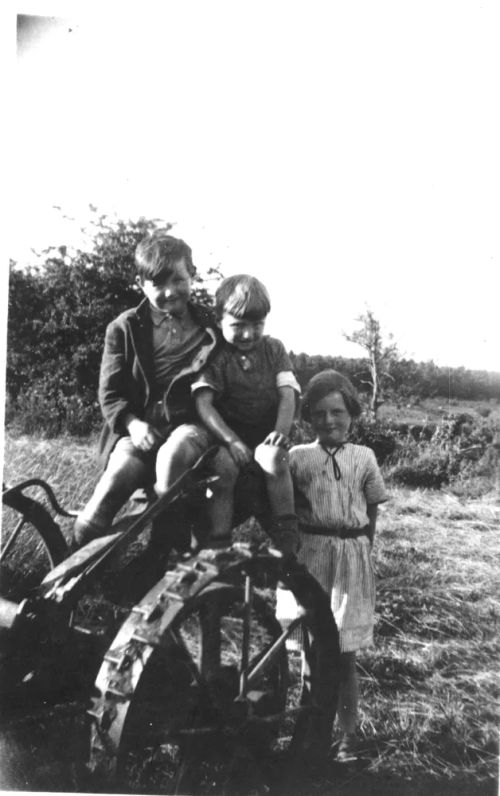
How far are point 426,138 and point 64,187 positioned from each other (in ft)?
4.93

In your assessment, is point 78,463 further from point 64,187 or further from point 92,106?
point 92,106

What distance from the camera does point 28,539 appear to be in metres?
3.41

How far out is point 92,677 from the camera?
2.28 meters

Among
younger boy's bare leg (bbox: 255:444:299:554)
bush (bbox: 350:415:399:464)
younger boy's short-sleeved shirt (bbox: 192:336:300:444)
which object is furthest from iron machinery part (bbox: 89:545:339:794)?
bush (bbox: 350:415:399:464)

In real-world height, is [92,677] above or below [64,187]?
below

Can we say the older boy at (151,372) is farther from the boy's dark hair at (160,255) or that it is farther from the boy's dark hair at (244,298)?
the boy's dark hair at (244,298)

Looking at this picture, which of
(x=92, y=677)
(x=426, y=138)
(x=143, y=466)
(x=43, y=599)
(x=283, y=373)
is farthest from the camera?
(x=426, y=138)

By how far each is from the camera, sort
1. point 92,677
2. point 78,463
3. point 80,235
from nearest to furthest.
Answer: point 92,677
point 80,235
point 78,463

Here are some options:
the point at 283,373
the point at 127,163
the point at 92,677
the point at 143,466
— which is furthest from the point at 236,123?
the point at 92,677

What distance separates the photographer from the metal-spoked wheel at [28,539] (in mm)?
2594

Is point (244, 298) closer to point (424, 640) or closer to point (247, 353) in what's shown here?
point (247, 353)

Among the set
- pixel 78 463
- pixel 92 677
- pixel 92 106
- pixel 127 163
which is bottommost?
pixel 92 677

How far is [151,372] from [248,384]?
36cm

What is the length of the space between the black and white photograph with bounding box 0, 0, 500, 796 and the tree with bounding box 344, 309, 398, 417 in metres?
0.02
